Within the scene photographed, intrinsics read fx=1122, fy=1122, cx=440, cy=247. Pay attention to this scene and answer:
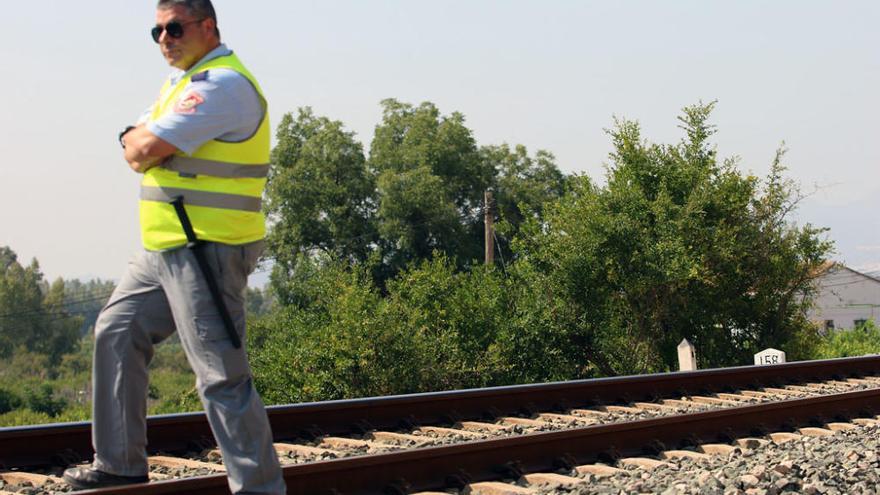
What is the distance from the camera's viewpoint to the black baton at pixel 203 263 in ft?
13.0

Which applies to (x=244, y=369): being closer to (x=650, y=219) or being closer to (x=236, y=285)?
(x=236, y=285)

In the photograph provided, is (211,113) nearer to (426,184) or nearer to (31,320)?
(426,184)

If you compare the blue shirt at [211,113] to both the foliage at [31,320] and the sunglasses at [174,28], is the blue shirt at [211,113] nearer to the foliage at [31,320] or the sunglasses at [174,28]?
the sunglasses at [174,28]

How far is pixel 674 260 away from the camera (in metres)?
20.9

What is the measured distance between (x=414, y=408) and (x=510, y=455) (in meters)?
2.03

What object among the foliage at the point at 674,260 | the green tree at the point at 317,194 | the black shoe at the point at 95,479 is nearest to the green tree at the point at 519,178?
the green tree at the point at 317,194

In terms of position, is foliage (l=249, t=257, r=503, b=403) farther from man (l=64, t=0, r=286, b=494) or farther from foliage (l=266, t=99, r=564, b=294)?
foliage (l=266, t=99, r=564, b=294)

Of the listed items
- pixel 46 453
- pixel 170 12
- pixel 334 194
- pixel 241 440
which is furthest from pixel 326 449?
pixel 334 194

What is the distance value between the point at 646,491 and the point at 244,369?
2385 mm

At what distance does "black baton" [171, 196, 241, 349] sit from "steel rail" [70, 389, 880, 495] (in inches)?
35.6

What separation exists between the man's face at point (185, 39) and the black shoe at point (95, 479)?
5.22 feet

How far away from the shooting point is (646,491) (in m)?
5.51

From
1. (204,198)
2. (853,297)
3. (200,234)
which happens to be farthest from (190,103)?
(853,297)

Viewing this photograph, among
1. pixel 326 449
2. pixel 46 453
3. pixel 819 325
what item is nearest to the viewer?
pixel 46 453
